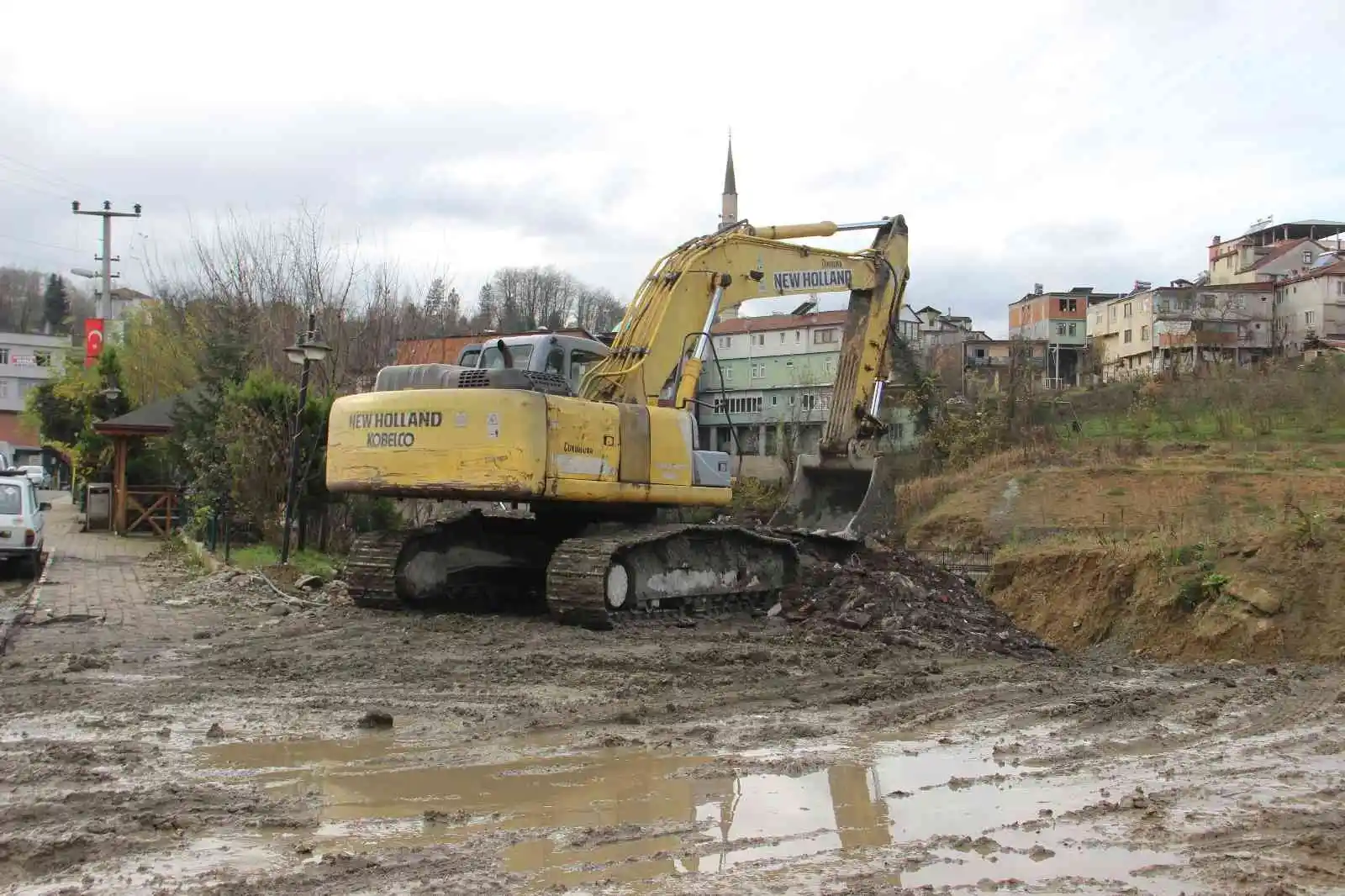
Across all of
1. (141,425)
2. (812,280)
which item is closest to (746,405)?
(141,425)

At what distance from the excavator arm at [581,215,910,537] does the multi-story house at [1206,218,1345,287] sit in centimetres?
6475

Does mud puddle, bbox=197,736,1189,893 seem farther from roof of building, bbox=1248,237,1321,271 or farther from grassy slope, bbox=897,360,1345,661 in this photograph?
roof of building, bbox=1248,237,1321,271

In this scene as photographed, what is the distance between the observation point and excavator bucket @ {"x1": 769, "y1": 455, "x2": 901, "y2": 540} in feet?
50.8

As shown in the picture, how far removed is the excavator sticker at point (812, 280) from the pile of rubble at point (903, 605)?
3.27 metres

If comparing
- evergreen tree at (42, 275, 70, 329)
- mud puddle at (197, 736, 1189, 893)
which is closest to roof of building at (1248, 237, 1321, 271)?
mud puddle at (197, 736, 1189, 893)

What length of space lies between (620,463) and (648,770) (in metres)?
5.95

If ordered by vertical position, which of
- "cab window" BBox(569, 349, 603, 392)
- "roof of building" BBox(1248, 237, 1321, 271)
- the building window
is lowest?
"cab window" BBox(569, 349, 603, 392)

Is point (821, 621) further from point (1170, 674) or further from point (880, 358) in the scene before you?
point (880, 358)

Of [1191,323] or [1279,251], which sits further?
[1279,251]

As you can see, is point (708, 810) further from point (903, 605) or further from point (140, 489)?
point (140, 489)

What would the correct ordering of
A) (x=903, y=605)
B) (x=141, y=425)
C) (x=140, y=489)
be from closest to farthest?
(x=903, y=605), (x=141, y=425), (x=140, y=489)

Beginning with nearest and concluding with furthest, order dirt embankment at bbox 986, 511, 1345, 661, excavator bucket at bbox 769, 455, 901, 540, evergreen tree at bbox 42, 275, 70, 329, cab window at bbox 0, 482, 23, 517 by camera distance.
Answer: dirt embankment at bbox 986, 511, 1345, 661 → excavator bucket at bbox 769, 455, 901, 540 → cab window at bbox 0, 482, 23, 517 → evergreen tree at bbox 42, 275, 70, 329

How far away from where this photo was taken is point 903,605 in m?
12.9

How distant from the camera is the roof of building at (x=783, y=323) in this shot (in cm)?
6600
